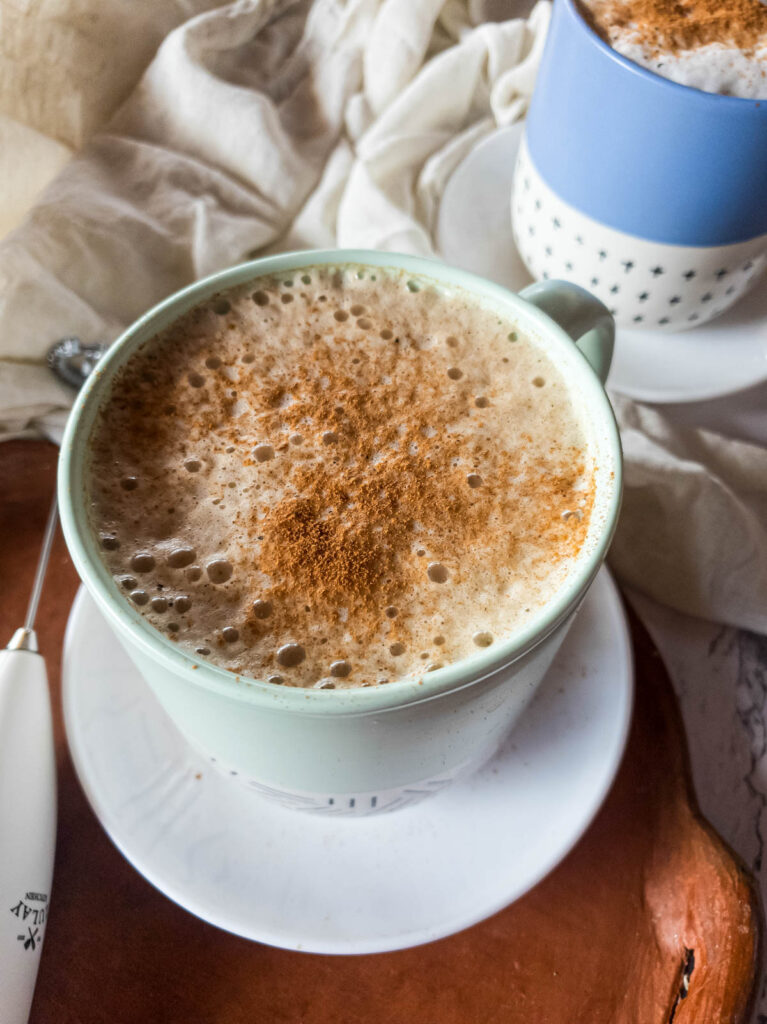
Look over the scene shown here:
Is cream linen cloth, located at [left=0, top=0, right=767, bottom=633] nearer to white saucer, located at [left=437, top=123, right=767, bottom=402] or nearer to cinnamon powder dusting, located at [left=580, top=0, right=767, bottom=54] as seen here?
white saucer, located at [left=437, top=123, right=767, bottom=402]

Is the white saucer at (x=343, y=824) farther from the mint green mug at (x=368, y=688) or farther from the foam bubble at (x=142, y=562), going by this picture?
the foam bubble at (x=142, y=562)

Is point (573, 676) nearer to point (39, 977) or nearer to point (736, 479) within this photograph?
point (736, 479)

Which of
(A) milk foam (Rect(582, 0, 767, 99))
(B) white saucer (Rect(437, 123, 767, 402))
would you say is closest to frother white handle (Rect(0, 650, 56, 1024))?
(B) white saucer (Rect(437, 123, 767, 402))

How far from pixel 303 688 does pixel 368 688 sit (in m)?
0.03

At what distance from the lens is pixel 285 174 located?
38.9 inches

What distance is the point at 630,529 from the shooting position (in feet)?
2.78

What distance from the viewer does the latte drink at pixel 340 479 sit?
499 mm

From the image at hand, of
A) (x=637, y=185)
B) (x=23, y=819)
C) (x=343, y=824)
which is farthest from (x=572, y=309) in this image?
(x=23, y=819)

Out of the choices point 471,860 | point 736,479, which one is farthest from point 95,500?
point 736,479

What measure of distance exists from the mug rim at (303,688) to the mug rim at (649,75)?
23cm

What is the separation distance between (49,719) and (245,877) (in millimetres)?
195

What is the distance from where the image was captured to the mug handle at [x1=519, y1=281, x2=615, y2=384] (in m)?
0.62

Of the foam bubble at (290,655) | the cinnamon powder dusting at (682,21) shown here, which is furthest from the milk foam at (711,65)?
the foam bubble at (290,655)

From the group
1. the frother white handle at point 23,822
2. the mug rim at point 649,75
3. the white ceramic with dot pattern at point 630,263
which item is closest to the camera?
the frother white handle at point 23,822
